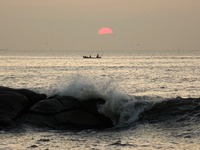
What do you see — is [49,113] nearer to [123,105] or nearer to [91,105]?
[91,105]

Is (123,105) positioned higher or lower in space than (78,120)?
higher

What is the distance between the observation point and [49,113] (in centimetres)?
2042

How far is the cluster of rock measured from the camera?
66.1ft

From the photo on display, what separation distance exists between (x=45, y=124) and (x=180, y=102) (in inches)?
314

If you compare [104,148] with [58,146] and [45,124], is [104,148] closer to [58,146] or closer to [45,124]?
[58,146]

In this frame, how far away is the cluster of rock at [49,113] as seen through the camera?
20141mm

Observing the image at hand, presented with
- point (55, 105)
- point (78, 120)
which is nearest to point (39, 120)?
point (55, 105)

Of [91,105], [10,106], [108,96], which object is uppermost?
[108,96]

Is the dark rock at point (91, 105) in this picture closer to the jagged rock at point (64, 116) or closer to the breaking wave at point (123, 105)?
the jagged rock at point (64, 116)

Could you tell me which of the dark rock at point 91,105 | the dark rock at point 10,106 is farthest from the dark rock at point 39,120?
the dark rock at point 91,105

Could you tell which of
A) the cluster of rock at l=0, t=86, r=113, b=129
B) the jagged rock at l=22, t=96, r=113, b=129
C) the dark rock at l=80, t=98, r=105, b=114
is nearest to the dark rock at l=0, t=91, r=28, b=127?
the cluster of rock at l=0, t=86, r=113, b=129

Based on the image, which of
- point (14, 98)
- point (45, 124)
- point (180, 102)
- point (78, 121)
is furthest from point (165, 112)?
point (14, 98)

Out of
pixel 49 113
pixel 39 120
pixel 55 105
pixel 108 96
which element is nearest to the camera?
pixel 39 120

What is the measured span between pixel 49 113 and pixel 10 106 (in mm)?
1967
